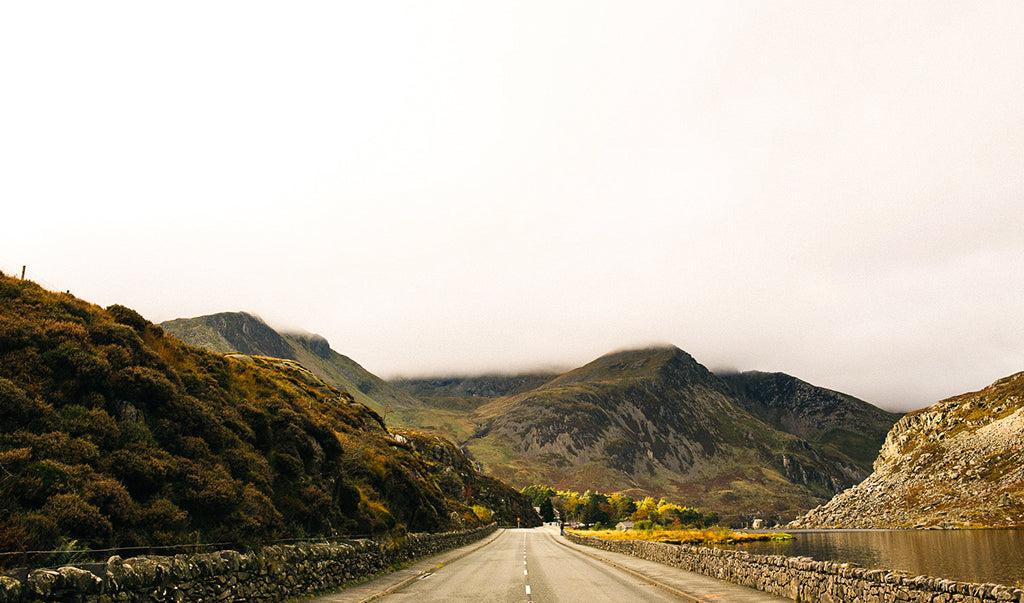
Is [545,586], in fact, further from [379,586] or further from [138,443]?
[138,443]

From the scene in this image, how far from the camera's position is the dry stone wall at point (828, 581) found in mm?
11555

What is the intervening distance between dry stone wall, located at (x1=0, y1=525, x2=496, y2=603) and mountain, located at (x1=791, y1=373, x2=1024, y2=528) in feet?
540

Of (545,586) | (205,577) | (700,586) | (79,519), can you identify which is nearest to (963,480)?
(700,586)

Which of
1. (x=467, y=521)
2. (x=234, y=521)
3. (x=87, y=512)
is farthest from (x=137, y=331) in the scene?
(x=467, y=521)

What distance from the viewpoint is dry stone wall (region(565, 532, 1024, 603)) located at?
37.9 feet

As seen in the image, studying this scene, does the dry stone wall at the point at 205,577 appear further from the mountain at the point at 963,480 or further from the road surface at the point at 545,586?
the mountain at the point at 963,480

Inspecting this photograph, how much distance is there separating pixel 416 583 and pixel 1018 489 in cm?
17371

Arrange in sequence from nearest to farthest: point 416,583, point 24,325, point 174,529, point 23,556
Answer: point 23,556
point 174,529
point 24,325
point 416,583

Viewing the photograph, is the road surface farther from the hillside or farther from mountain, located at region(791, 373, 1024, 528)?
mountain, located at region(791, 373, 1024, 528)

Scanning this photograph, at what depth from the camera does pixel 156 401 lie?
19344mm

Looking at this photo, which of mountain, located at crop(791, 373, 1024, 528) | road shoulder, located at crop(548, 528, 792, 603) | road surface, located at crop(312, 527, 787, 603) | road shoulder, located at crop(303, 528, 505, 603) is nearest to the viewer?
road shoulder, located at crop(548, 528, 792, 603)

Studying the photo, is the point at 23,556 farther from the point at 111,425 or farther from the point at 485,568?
the point at 485,568

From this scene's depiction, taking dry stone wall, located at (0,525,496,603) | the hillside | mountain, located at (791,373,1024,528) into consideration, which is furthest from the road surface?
mountain, located at (791,373,1024,528)

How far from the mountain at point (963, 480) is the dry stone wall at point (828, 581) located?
495 ft
